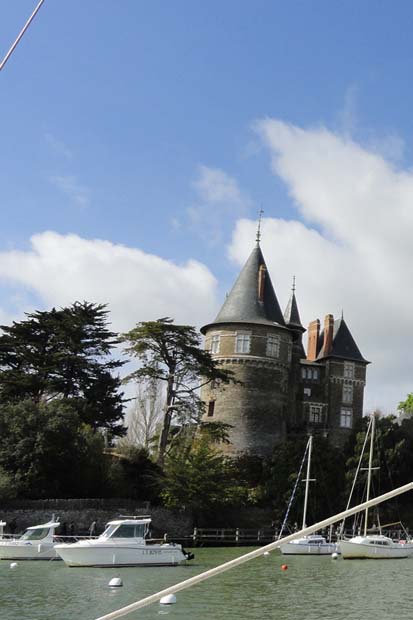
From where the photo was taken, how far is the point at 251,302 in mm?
58781

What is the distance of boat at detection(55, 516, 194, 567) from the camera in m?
29.1

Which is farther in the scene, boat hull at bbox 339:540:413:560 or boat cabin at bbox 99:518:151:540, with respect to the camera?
boat hull at bbox 339:540:413:560

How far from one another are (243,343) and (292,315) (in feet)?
37.4

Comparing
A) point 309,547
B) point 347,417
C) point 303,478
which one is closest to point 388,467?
point 303,478

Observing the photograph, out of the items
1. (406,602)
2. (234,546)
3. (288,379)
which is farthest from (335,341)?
(406,602)

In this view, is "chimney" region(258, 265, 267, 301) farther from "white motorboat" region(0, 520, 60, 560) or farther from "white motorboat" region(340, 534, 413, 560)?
"white motorboat" region(0, 520, 60, 560)

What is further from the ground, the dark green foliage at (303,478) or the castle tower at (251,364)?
the castle tower at (251,364)

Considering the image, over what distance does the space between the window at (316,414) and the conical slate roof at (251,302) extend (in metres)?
8.58

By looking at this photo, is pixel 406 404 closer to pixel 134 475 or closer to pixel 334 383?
pixel 334 383

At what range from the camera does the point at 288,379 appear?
6072 cm

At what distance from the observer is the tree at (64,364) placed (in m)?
46.2

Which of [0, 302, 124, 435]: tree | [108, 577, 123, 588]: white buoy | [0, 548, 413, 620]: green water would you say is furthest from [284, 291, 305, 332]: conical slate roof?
[108, 577, 123, 588]: white buoy

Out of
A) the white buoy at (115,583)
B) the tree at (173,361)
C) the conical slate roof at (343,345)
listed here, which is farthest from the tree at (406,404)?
the white buoy at (115,583)

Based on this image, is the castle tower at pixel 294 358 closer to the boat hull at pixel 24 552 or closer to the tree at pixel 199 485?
the tree at pixel 199 485
